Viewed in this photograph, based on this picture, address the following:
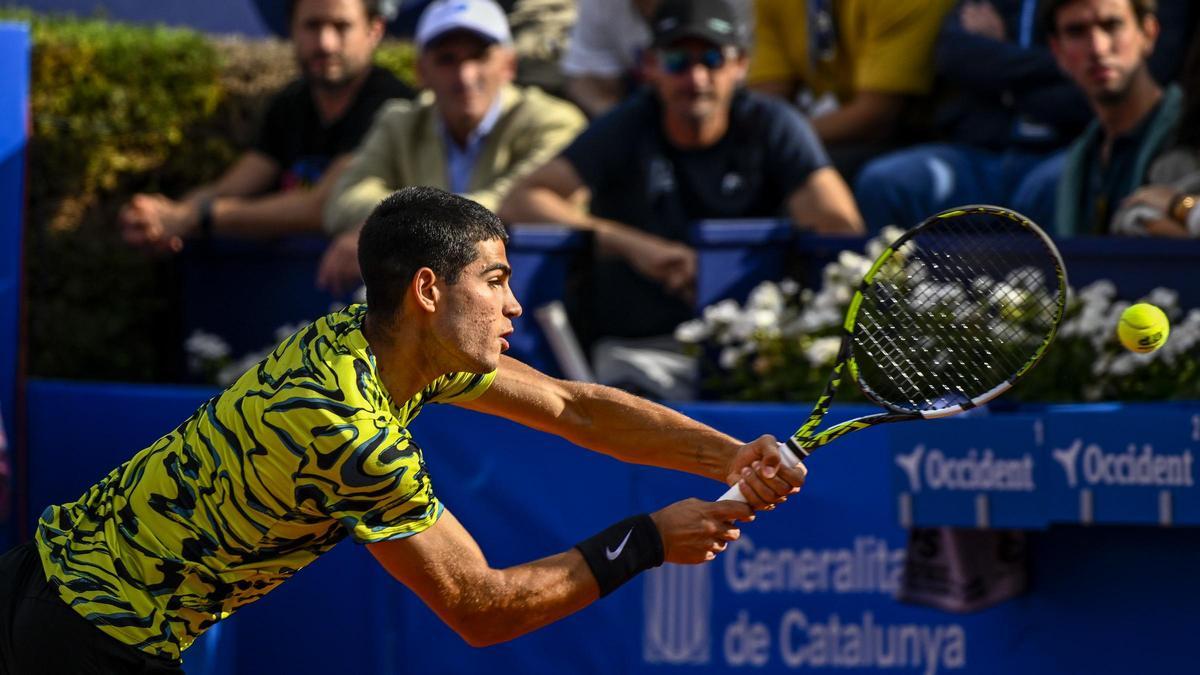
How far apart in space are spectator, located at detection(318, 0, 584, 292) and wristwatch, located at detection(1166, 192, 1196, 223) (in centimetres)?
→ 214

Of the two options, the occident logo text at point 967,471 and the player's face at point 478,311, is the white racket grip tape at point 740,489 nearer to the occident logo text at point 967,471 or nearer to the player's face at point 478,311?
the player's face at point 478,311

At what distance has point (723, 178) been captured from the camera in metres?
6.00

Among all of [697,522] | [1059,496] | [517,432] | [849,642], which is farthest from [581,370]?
[697,522]

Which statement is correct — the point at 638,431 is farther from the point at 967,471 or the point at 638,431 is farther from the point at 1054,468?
the point at 1054,468

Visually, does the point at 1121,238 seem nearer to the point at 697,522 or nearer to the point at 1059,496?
the point at 1059,496

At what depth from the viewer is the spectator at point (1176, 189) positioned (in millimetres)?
5316

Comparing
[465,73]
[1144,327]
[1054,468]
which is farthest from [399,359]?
[465,73]

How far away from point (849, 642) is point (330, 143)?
2.89 metres

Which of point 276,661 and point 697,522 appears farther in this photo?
point 276,661

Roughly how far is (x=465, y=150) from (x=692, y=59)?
982 mm

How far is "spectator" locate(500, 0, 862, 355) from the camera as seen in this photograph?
589 centimetres

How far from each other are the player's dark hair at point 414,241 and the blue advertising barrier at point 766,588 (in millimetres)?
1600

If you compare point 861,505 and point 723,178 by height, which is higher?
point 723,178

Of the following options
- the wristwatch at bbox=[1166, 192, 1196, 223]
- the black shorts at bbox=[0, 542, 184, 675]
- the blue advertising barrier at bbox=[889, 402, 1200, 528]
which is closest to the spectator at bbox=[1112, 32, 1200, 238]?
the wristwatch at bbox=[1166, 192, 1196, 223]
